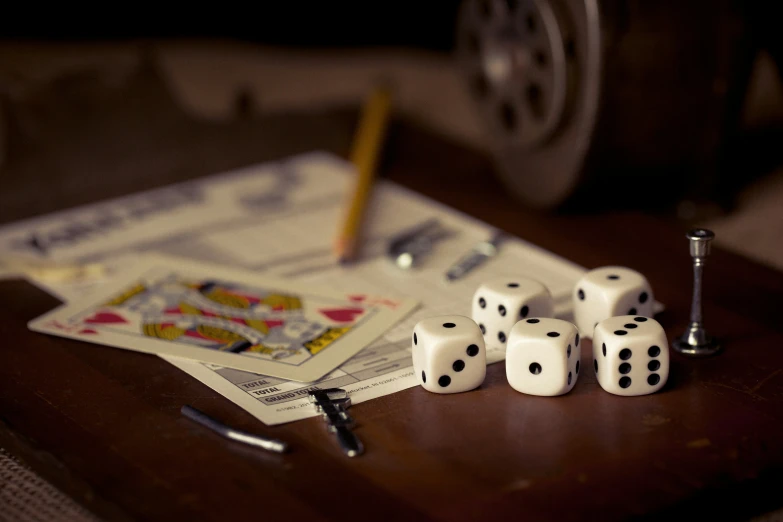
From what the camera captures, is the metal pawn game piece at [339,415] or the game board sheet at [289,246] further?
the game board sheet at [289,246]

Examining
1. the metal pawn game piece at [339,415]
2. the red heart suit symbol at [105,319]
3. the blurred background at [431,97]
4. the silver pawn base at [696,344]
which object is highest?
the blurred background at [431,97]

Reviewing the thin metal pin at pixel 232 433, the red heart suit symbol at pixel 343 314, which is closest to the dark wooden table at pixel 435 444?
the thin metal pin at pixel 232 433

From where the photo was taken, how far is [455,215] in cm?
108

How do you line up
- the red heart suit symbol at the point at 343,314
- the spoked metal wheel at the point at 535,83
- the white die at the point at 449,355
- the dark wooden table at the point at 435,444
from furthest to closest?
1. the spoked metal wheel at the point at 535,83
2. the red heart suit symbol at the point at 343,314
3. the white die at the point at 449,355
4. the dark wooden table at the point at 435,444

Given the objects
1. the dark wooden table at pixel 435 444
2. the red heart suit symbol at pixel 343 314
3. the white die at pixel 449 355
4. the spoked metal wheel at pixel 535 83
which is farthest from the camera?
the spoked metal wheel at pixel 535 83

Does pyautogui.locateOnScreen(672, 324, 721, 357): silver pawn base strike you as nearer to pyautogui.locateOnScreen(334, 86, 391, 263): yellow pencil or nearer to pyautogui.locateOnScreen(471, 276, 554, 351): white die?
pyautogui.locateOnScreen(471, 276, 554, 351): white die

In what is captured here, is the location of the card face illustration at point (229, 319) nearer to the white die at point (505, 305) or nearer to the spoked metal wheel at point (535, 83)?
the white die at point (505, 305)

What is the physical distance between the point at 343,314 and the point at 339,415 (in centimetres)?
17

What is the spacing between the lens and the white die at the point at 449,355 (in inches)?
28.6

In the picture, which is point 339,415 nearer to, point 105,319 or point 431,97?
point 105,319

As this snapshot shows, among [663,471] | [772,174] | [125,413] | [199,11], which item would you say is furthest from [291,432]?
[199,11]

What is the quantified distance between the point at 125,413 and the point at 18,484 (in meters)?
0.08

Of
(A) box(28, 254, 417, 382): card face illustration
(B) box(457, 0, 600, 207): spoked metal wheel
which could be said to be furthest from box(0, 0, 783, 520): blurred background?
(A) box(28, 254, 417, 382): card face illustration

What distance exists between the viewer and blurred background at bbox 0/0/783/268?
0.97 meters
